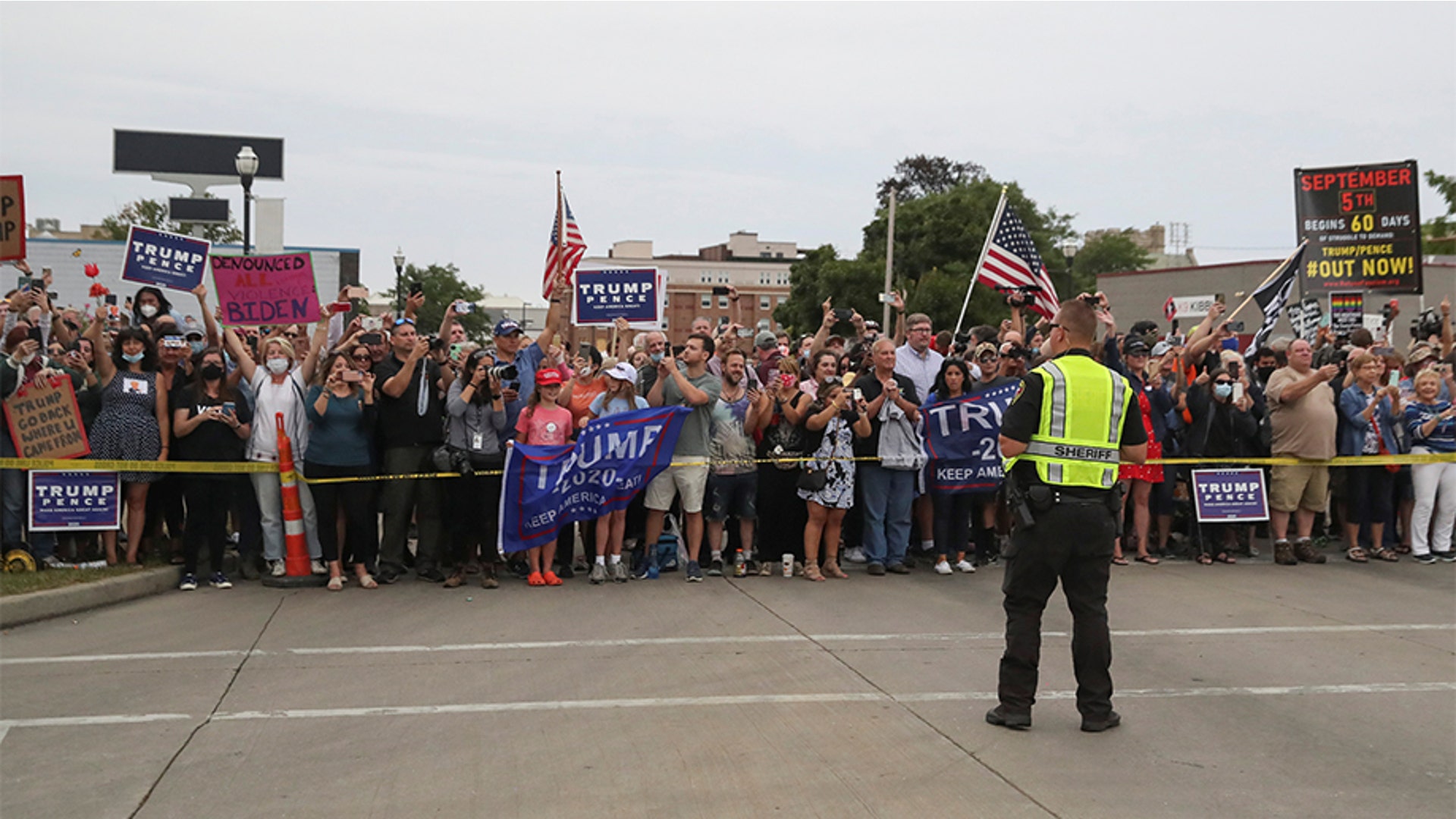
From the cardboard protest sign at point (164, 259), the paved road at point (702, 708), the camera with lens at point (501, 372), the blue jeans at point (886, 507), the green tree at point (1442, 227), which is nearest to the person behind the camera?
the paved road at point (702, 708)

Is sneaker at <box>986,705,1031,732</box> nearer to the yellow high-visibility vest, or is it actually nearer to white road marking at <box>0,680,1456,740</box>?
white road marking at <box>0,680,1456,740</box>

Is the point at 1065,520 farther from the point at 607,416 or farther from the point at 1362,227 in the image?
the point at 1362,227

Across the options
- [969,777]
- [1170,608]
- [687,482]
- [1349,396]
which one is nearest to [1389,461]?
[1349,396]

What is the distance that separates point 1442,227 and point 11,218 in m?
Result: 37.9

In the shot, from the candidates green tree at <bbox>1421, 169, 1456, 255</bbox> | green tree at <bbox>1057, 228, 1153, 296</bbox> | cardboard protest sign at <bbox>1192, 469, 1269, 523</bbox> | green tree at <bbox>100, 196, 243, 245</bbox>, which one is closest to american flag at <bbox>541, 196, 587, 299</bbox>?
cardboard protest sign at <bbox>1192, 469, 1269, 523</bbox>

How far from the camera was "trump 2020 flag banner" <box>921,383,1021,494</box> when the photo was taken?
40.0 ft

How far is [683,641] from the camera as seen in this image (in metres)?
8.87

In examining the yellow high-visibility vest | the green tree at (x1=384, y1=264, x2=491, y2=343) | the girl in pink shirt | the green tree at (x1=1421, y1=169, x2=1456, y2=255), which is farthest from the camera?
the green tree at (x1=384, y1=264, x2=491, y2=343)

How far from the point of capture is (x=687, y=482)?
11.7m

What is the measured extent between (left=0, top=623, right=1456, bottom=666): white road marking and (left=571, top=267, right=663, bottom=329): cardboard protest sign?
6.83m

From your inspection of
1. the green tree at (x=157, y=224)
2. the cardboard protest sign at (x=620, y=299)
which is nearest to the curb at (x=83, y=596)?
the cardboard protest sign at (x=620, y=299)

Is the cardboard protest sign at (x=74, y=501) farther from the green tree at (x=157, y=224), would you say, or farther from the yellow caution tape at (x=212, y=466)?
the green tree at (x=157, y=224)

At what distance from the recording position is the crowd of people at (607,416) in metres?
11.2

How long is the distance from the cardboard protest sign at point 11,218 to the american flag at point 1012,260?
1006 cm
